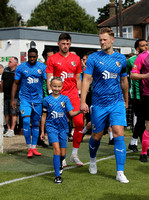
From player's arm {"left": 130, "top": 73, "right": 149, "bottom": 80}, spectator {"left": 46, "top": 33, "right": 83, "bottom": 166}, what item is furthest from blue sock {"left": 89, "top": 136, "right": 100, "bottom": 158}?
player's arm {"left": 130, "top": 73, "right": 149, "bottom": 80}

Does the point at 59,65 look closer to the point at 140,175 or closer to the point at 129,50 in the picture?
→ the point at 140,175

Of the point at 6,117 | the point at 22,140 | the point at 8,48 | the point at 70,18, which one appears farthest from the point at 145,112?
the point at 70,18

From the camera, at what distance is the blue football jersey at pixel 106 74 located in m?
6.62

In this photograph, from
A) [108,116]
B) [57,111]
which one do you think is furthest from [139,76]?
[57,111]

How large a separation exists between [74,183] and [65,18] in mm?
76058

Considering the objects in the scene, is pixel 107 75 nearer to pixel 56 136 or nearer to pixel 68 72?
pixel 56 136

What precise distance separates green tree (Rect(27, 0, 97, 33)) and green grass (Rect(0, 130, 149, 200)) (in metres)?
72.8

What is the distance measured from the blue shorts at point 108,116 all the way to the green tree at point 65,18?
73.9 meters

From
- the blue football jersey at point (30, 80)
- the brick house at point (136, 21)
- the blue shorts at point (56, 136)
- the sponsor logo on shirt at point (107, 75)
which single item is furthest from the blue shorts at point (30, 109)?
the brick house at point (136, 21)

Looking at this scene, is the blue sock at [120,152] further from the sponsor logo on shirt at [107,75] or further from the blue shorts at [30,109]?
the blue shorts at [30,109]

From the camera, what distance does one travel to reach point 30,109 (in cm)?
916

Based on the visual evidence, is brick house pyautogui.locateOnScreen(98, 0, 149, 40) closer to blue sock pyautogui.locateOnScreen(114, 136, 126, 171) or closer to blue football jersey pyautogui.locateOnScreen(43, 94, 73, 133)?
blue football jersey pyautogui.locateOnScreen(43, 94, 73, 133)

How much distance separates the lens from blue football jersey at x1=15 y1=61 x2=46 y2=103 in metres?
9.15

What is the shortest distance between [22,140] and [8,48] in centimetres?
1040
